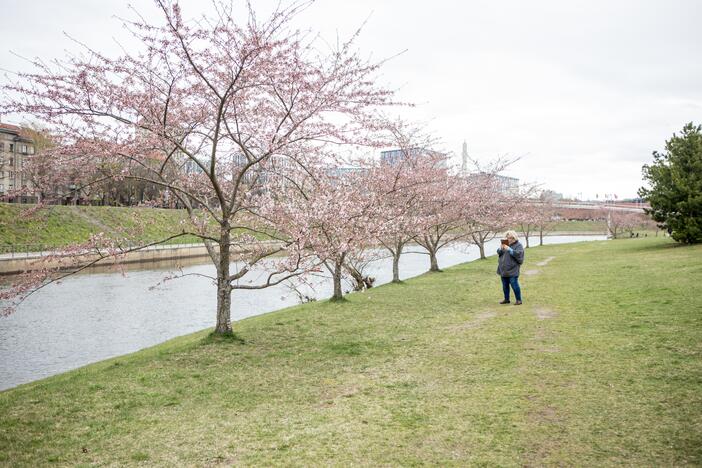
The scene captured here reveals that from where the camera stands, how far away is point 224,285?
33.7ft

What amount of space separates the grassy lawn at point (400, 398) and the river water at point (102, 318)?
19.3 ft

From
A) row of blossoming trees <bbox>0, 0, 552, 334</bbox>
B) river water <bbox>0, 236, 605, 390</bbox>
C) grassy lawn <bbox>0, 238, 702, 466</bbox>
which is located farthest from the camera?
river water <bbox>0, 236, 605, 390</bbox>

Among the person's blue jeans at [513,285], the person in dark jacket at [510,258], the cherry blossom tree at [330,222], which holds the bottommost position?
the person's blue jeans at [513,285]

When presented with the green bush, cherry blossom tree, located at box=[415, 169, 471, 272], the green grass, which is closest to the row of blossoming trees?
cherry blossom tree, located at box=[415, 169, 471, 272]

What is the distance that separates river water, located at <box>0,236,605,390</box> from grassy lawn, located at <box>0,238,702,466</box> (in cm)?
588

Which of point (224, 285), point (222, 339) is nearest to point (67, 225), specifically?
point (222, 339)

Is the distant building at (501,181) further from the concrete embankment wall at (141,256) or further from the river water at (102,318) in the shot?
the concrete embankment wall at (141,256)

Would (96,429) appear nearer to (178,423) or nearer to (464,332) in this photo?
(178,423)

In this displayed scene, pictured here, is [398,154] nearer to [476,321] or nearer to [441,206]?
[441,206]

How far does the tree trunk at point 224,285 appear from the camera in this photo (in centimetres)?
1012

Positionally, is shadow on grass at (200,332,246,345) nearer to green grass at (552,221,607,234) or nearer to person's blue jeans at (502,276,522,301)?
person's blue jeans at (502,276,522,301)

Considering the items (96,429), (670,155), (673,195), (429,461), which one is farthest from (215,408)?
(670,155)

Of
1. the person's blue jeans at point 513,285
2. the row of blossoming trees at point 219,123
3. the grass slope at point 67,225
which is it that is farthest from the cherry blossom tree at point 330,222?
the grass slope at point 67,225

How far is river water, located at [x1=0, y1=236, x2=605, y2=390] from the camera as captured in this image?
47.9 feet
